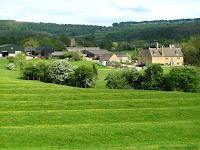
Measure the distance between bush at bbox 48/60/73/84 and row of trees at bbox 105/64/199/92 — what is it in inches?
434

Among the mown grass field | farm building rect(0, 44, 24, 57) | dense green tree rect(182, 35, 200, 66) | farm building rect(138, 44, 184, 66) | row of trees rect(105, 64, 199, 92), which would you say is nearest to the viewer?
the mown grass field

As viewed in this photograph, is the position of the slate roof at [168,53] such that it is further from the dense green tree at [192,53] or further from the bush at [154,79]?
the bush at [154,79]

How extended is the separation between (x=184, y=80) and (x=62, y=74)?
24.3 metres

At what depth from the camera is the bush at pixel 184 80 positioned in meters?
47.2

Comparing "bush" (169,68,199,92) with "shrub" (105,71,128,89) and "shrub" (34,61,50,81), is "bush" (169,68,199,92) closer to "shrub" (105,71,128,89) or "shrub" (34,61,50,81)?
"shrub" (105,71,128,89)

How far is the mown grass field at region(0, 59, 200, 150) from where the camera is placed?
22000mm

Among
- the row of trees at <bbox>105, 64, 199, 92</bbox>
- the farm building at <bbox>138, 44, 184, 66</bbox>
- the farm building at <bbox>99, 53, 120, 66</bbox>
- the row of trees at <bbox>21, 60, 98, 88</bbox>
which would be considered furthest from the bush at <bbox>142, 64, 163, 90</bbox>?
the farm building at <bbox>138, 44, 184, 66</bbox>

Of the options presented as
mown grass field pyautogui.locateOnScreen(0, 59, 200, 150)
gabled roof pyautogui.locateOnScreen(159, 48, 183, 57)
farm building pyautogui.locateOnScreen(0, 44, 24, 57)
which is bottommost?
mown grass field pyautogui.locateOnScreen(0, 59, 200, 150)

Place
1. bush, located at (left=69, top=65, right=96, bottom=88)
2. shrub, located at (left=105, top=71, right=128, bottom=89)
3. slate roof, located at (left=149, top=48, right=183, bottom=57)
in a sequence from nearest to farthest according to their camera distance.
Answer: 1. shrub, located at (left=105, top=71, right=128, bottom=89)
2. bush, located at (left=69, top=65, right=96, bottom=88)
3. slate roof, located at (left=149, top=48, right=183, bottom=57)

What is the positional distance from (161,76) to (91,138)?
1161 inches

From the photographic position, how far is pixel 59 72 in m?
57.0

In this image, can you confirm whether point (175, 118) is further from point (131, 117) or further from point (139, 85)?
point (139, 85)

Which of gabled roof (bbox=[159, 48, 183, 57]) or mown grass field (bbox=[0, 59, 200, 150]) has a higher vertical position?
gabled roof (bbox=[159, 48, 183, 57])

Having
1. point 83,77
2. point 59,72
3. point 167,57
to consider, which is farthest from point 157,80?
point 167,57
